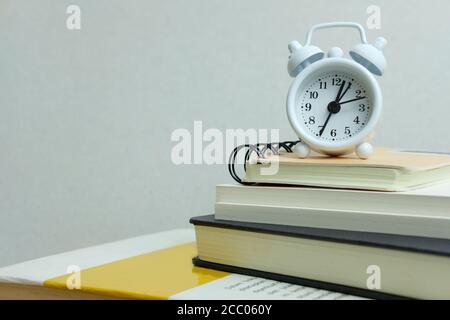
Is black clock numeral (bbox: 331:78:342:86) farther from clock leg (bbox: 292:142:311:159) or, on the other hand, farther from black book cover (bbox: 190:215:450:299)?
black book cover (bbox: 190:215:450:299)

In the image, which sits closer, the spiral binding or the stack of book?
the stack of book

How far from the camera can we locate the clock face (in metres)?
0.71

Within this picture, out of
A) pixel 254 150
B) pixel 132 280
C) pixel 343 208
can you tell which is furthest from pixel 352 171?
pixel 132 280

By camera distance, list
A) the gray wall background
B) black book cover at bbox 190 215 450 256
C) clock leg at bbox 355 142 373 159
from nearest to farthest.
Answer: black book cover at bbox 190 215 450 256
clock leg at bbox 355 142 373 159
the gray wall background

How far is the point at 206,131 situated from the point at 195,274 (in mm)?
434

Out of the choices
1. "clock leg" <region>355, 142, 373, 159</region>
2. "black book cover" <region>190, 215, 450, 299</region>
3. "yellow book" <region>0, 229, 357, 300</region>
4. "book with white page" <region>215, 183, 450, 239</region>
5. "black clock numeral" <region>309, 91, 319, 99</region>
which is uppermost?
"black clock numeral" <region>309, 91, 319, 99</region>

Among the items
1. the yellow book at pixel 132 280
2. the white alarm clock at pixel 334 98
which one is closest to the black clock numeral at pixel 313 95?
the white alarm clock at pixel 334 98

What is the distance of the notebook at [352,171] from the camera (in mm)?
628

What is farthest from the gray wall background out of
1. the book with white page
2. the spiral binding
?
the book with white page

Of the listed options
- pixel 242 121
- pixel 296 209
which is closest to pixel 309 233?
pixel 296 209

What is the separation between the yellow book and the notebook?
117 mm

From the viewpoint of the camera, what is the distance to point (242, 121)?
1078 mm

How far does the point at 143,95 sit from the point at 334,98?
0.50 m

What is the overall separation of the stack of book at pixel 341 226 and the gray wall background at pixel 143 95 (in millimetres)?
315
